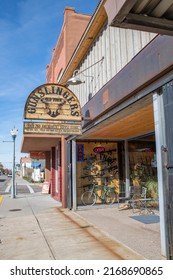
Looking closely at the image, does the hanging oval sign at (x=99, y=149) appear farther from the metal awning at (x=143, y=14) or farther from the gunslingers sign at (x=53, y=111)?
the metal awning at (x=143, y=14)

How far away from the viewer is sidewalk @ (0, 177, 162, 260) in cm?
520

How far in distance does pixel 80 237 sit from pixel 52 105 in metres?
3.82

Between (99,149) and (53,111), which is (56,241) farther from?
(99,149)

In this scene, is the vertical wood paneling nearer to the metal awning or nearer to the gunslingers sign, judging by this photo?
the gunslingers sign

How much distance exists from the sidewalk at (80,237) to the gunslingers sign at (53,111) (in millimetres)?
2794

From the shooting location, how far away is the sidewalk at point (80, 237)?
17.1 ft

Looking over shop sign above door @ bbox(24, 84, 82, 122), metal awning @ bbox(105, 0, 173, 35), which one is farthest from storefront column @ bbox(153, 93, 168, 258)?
shop sign above door @ bbox(24, 84, 82, 122)

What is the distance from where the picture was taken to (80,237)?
21.2ft

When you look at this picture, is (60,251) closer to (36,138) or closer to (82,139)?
(82,139)

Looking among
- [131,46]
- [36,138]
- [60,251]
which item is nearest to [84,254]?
[60,251]

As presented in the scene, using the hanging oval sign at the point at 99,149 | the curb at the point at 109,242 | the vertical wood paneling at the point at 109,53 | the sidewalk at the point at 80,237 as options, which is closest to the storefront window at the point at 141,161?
the hanging oval sign at the point at 99,149

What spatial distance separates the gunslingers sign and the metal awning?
4439 mm

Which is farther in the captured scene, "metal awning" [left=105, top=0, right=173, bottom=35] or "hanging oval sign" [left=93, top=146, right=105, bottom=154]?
"hanging oval sign" [left=93, top=146, right=105, bottom=154]

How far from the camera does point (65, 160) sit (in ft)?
39.4
